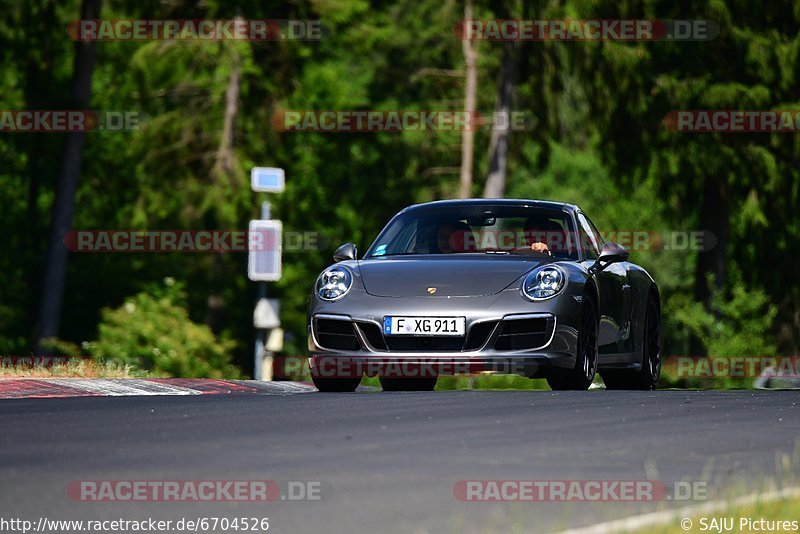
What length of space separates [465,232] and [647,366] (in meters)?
2.23

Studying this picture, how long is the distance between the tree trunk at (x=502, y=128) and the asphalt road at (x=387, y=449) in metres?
25.0

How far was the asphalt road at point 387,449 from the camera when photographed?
24.1 feet

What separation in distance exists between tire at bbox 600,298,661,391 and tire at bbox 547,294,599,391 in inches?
61.5

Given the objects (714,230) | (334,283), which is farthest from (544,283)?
(714,230)

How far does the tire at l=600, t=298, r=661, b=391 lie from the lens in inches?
642

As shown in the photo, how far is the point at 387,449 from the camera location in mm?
9406

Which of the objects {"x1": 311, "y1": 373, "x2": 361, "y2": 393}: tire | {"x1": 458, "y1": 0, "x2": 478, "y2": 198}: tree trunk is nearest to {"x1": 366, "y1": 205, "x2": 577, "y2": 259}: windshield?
{"x1": 311, "y1": 373, "x2": 361, "y2": 393}: tire

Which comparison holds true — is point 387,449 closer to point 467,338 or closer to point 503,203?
point 467,338

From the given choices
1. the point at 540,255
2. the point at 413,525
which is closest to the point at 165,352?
the point at 540,255

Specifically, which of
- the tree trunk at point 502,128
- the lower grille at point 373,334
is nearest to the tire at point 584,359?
the lower grille at point 373,334

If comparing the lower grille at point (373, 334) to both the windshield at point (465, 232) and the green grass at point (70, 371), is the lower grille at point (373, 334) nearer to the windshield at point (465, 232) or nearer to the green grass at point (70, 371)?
the windshield at point (465, 232)

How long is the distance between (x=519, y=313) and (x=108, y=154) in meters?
39.8

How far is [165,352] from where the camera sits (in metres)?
29.0

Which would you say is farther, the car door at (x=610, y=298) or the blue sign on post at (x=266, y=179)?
the blue sign on post at (x=266, y=179)
